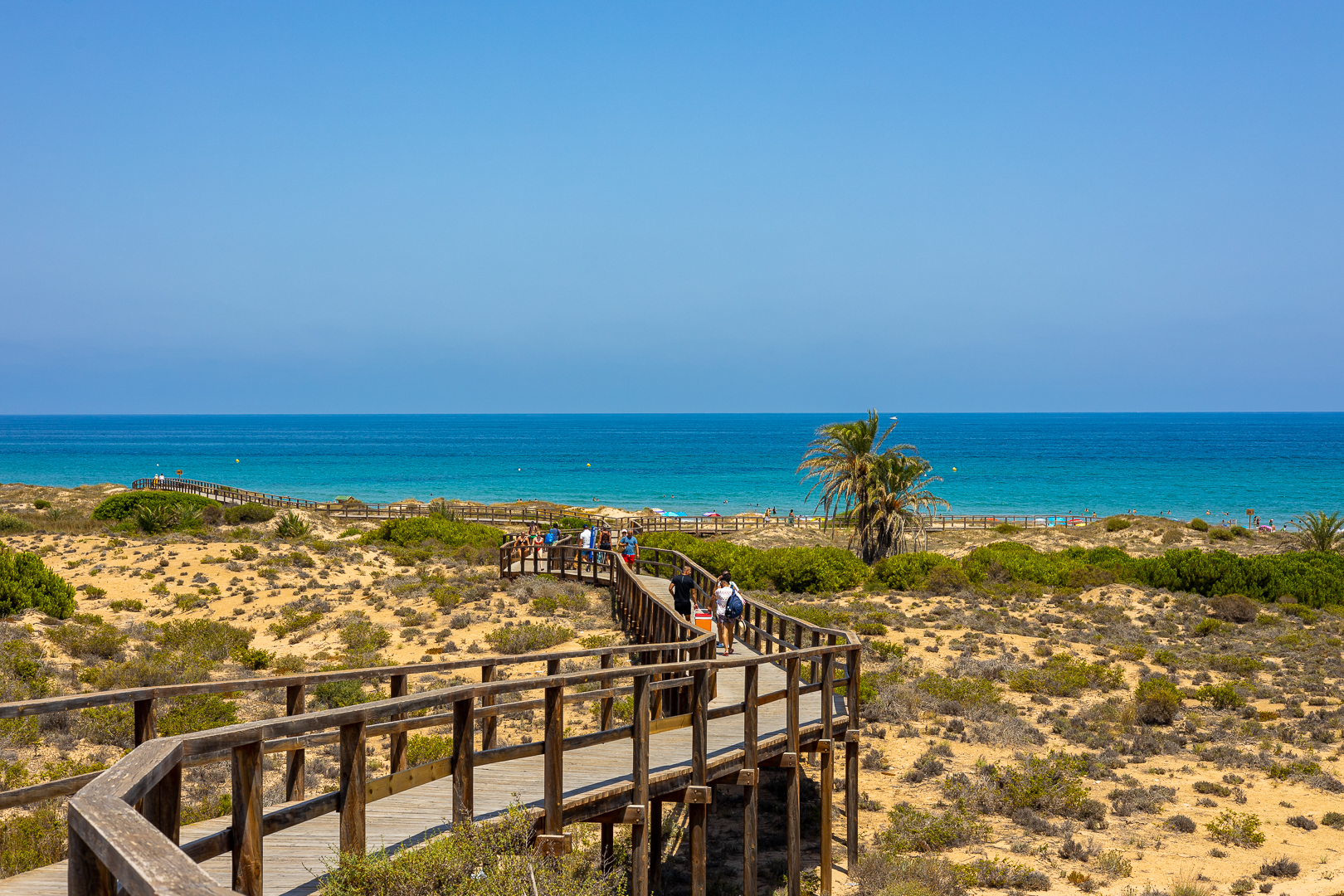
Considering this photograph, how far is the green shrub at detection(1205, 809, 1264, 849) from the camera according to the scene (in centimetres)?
1173

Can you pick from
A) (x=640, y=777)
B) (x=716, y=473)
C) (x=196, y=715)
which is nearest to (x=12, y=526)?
(x=196, y=715)

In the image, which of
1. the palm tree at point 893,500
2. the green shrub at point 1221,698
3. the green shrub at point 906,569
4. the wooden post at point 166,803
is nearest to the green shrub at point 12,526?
the green shrub at point 906,569

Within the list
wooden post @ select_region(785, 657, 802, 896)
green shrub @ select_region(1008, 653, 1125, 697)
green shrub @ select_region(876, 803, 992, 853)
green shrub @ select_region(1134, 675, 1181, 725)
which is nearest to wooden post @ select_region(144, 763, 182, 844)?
wooden post @ select_region(785, 657, 802, 896)

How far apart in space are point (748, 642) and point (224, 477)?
11178 cm

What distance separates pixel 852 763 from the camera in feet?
38.1

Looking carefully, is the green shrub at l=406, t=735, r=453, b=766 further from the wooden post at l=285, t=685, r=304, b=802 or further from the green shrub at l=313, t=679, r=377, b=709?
the wooden post at l=285, t=685, r=304, b=802

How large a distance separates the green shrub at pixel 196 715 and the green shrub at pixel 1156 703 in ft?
51.0

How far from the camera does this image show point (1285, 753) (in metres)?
15.1

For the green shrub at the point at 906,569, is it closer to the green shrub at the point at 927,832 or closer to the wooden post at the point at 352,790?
the green shrub at the point at 927,832

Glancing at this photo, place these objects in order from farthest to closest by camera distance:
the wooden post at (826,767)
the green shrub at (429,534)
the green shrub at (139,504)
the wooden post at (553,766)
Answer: the green shrub at (139,504)
the green shrub at (429,534)
the wooden post at (826,767)
the wooden post at (553,766)

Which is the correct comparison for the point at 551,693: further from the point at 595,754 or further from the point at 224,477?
the point at 224,477

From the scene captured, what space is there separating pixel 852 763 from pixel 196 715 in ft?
30.8

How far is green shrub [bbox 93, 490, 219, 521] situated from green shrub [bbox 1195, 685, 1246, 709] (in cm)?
4125

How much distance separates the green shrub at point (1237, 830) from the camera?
11.7m
